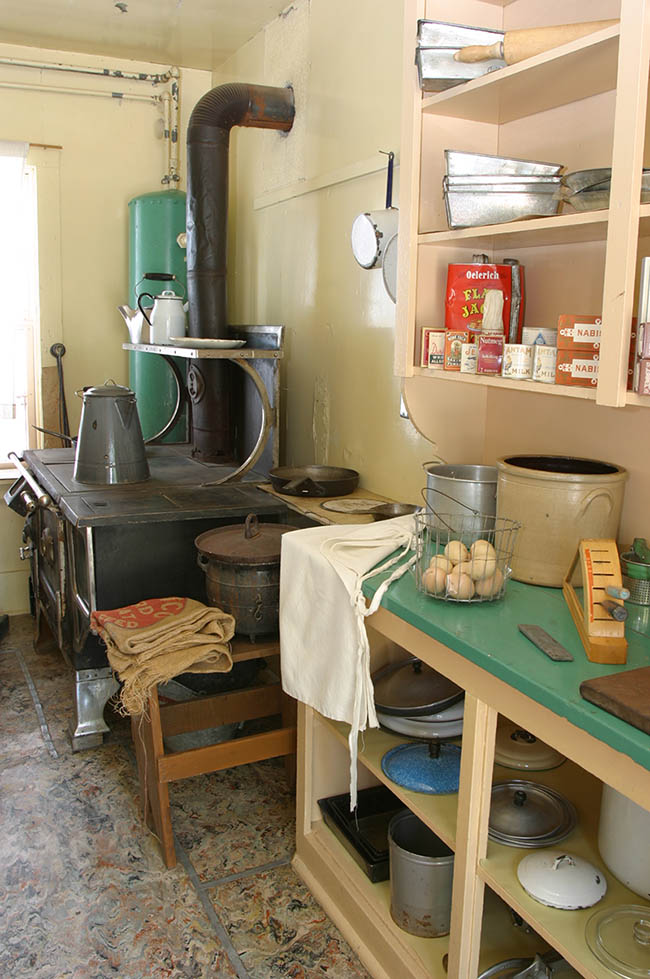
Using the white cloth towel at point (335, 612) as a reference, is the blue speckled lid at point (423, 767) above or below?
below

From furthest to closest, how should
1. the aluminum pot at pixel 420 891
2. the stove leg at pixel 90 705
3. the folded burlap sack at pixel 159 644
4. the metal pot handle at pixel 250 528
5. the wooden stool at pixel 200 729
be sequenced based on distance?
the stove leg at pixel 90 705 → the metal pot handle at pixel 250 528 → the wooden stool at pixel 200 729 → the folded burlap sack at pixel 159 644 → the aluminum pot at pixel 420 891

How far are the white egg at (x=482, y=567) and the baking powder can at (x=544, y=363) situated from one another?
0.33 meters

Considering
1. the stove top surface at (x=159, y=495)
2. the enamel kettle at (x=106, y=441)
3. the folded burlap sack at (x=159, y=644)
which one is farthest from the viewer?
the enamel kettle at (x=106, y=441)

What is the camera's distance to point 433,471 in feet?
6.48

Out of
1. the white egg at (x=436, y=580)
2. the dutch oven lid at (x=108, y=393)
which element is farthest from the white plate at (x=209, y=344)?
the white egg at (x=436, y=580)

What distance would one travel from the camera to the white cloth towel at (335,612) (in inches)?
66.7

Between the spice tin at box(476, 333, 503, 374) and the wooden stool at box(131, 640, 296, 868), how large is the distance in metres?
1.00

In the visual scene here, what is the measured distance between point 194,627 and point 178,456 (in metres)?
1.45

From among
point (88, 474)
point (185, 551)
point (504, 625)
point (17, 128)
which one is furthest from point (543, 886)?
point (17, 128)

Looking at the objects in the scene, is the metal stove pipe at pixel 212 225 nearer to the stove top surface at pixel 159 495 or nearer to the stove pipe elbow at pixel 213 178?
the stove pipe elbow at pixel 213 178

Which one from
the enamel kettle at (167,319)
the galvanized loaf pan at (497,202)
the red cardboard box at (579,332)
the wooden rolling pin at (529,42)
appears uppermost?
the wooden rolling pin at (529,42)

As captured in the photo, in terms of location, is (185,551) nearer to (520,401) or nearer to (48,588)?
(48,588)

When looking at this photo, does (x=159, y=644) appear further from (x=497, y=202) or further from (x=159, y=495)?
(x=497, y=202)

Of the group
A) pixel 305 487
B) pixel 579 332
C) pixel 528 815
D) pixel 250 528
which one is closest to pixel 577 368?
pixel 579 332
